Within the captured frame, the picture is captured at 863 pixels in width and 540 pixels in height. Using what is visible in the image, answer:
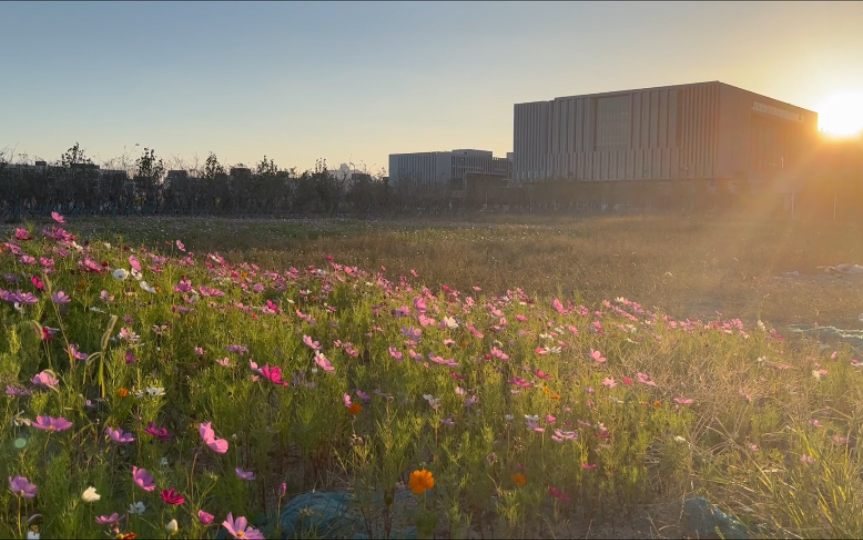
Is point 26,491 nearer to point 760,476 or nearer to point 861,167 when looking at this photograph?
point 760,476

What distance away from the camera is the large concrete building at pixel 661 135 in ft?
280

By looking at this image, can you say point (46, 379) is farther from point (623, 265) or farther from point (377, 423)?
point (623, 265)

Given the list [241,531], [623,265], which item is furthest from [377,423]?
[623,265]

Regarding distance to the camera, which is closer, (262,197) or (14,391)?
(14,391)

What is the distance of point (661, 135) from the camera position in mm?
90062

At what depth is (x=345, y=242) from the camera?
46.0 ft

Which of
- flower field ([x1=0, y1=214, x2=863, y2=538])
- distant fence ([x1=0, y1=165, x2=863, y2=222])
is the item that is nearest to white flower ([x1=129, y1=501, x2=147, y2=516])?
flower field ([x1=0, y1=214, x2=863, y2=538])

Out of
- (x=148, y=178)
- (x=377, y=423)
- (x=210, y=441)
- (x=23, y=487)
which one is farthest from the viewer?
(x=148, y=178)

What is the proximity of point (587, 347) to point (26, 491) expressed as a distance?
364cm

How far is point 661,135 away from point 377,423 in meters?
93.8

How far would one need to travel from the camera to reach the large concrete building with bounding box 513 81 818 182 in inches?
3364


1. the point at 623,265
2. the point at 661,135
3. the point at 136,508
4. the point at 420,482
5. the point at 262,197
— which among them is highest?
the point at 661,135

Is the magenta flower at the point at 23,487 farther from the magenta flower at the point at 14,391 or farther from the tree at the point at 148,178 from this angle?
the tree at the point at 148,178

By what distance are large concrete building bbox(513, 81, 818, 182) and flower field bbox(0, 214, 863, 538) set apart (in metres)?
78.2
